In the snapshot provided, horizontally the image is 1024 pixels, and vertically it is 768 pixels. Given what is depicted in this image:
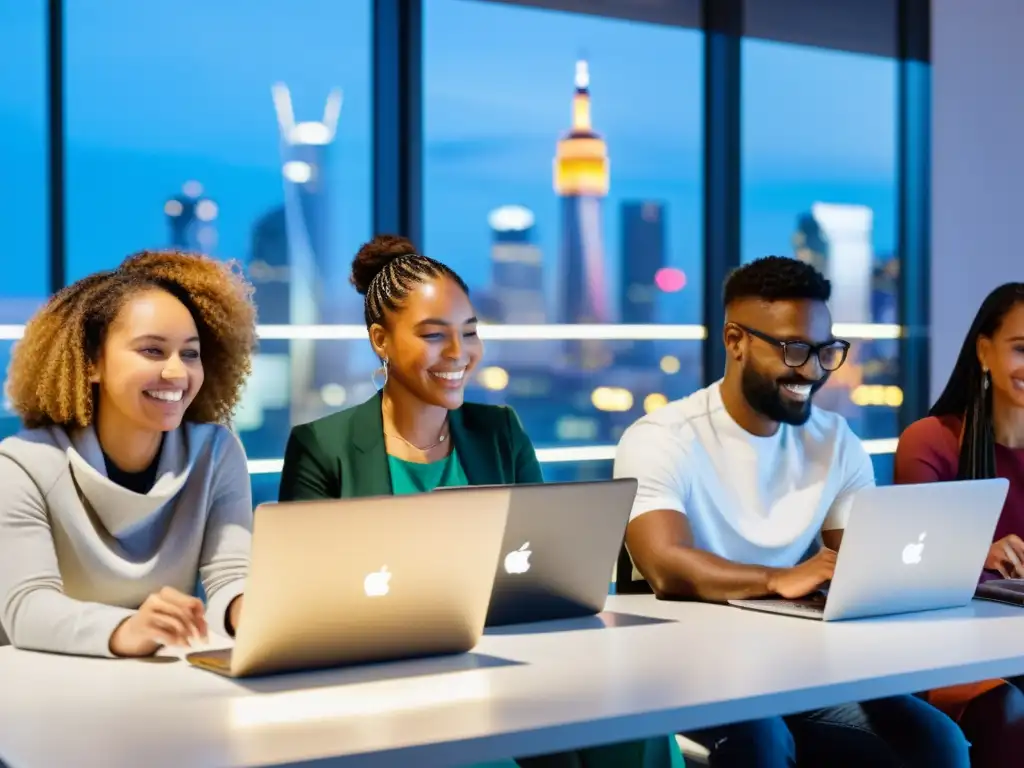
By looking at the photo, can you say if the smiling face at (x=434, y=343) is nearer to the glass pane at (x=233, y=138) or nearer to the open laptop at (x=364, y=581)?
the open laptop at (x=364, y=581)

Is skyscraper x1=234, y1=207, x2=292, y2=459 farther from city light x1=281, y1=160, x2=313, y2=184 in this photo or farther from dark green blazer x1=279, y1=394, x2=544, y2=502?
dark green blazer x1=279, y1=394, x2=544, y2=502

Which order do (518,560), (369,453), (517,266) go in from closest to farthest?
(518,560)
(369,453)
(517,266)

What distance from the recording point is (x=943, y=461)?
2.96 m

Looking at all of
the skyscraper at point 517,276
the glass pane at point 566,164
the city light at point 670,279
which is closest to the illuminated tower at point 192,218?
the glass pane at point 566,164

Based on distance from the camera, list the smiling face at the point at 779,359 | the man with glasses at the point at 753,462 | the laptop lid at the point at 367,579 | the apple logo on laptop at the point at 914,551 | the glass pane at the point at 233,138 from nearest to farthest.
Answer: the laptop lid at the point at 367,579
the apple logo on laptop at the point at 914,551
the man with glasses at the point at 753,462
the smiling face at the point at 779,359
the glass pane at the point at 233,138

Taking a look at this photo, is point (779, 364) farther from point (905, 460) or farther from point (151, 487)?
point (151, 487)

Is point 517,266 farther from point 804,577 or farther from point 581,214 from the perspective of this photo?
point 804,577

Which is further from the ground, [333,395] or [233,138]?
[233,138]

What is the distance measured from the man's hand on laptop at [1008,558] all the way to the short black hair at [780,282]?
594mm

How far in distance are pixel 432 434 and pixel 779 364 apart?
0.69m

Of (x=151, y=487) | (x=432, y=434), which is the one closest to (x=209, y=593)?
(x=151, y=487)

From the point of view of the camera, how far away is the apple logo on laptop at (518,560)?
207cm

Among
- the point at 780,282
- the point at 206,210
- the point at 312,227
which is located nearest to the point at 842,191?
the point at 312,227

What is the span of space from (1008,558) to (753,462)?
519 millimetres
